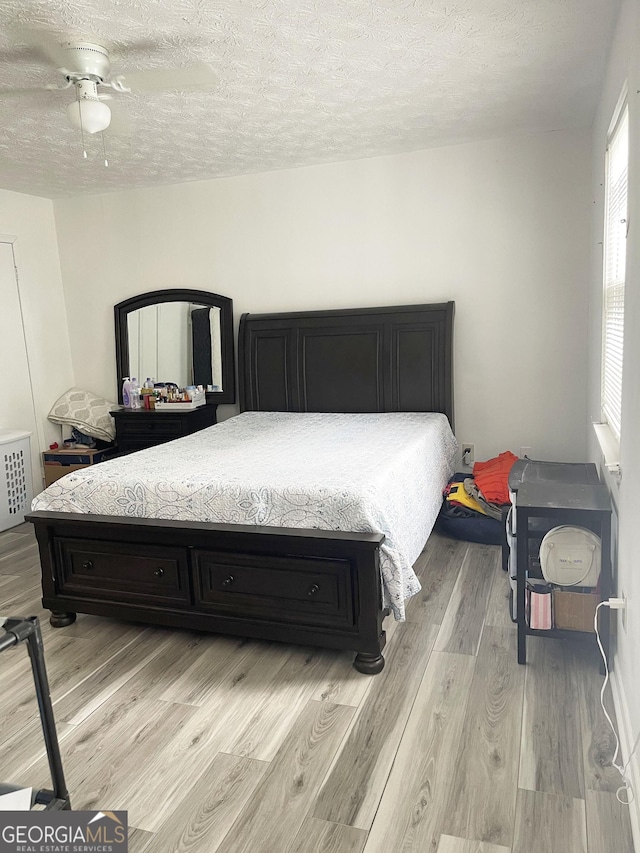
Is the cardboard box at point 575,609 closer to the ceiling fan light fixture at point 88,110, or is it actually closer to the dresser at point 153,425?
the ceiling fan light fixture at point 88,110

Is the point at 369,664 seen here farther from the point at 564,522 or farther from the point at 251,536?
the point at 564,522

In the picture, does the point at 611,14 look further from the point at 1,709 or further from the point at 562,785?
the point at 1,709

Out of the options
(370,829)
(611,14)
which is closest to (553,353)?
(611,14)

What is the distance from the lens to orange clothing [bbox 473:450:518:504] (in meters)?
3.79

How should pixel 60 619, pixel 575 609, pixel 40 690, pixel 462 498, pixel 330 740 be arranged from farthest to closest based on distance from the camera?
1. pixel 462 498
2. pixel 60 619
3. pixel 575 609
4. pixel 330 740
5. pixel 40 690

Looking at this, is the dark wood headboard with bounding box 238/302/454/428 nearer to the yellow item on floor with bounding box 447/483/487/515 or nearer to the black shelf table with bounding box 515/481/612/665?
the yellow item on floor with bounding box 447/483/487/515

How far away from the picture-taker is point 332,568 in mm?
2408

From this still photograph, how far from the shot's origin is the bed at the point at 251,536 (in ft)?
7.91

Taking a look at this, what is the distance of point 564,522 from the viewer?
2.39 meters

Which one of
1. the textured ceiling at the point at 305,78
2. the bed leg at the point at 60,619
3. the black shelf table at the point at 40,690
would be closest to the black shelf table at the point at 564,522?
the black shelf table at the point at 40,690

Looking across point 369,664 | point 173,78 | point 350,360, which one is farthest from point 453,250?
point 369,664

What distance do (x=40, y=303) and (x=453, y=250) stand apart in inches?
130

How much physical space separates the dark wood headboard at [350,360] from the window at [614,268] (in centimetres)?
136

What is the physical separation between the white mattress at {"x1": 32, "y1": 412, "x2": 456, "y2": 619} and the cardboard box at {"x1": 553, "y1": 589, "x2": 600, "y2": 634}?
53cm
